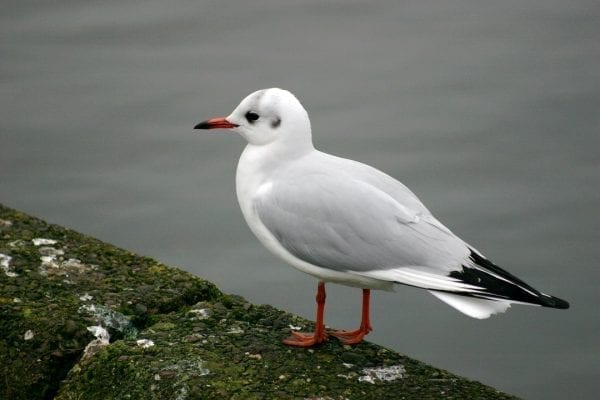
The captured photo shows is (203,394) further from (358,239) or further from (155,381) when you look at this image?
(358,239)

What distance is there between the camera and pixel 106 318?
13.8 feet

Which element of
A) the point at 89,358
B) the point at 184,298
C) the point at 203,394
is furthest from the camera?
the point at 184,298

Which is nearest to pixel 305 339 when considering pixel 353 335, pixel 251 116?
pixel 353 335

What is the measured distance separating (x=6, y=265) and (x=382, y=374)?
4.91 ft

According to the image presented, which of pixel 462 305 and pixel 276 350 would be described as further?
pixel 276 350

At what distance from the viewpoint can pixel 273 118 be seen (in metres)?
4.20

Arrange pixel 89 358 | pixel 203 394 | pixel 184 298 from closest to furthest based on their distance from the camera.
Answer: pixel 203 394, pixel 89 358, pixel 184 298

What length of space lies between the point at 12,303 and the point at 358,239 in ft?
4.08

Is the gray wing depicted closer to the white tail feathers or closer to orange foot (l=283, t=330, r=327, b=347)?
the white tail feathers

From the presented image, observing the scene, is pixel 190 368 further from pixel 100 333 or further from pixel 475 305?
pixel 475 305

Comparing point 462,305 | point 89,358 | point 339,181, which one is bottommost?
point 89,358

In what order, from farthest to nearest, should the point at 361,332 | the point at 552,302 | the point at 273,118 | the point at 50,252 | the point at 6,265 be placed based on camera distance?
the point at 50,252 < the point at 6,265 < the point at 361,332 < the point at 273,118 < the point at 552,302

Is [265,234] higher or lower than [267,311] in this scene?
higher

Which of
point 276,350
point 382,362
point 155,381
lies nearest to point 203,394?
point 155,381
